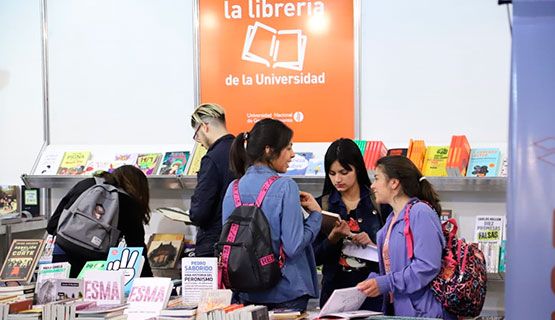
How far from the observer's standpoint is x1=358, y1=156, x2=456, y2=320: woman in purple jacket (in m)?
2.71

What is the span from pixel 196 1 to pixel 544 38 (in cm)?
445

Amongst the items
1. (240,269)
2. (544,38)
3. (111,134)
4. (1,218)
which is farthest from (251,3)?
(544,38)

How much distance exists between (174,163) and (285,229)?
277cm

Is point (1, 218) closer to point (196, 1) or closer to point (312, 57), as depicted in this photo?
point (196, 1)

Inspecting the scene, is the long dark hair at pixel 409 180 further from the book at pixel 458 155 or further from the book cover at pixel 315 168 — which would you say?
the book cover at pixel 315 168

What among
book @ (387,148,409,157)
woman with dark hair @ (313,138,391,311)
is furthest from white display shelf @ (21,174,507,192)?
woman with dark hair @ (313,138,391,311)

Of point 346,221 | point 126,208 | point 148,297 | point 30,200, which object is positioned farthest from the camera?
point 30,200

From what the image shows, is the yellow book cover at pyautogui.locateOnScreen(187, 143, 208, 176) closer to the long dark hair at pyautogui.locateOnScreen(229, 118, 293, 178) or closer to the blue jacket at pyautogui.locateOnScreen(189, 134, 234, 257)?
the blue jacket at pyautogui.locateOnScreen(189, 134, 234, 257)

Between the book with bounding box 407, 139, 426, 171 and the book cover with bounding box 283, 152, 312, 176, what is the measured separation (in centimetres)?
80

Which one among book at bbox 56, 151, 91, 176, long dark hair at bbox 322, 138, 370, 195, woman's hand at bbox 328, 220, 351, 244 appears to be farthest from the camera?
book at bbox 56, 151, 91, 176

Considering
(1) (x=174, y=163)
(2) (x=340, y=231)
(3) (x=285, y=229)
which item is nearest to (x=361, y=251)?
(2) (x=340, y=231)

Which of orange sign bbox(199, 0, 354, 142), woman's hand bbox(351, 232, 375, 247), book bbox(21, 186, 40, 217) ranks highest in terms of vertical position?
orange sign bbox(199, 0, 354, 142)

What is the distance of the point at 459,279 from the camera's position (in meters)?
2.73

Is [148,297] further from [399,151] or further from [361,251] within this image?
[399,151]
